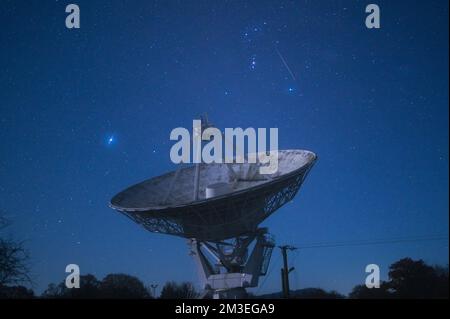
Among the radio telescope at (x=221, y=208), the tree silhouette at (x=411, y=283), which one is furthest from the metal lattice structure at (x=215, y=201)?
the tree silhouette at (x=411, y=283)

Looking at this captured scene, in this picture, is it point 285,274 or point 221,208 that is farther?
point 285,274

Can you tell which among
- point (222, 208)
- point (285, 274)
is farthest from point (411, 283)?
point (222, 208)

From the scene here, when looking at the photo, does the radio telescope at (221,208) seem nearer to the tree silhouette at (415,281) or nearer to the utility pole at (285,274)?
the utility pole at (285,274)

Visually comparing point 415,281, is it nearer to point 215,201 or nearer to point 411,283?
point 411,283

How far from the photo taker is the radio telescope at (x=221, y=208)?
2586 centimetres

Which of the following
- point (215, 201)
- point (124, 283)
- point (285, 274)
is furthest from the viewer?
point (124, 283)

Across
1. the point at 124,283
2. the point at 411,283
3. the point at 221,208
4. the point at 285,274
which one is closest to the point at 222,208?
the point at 221,208

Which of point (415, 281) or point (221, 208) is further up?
point (221, 208)

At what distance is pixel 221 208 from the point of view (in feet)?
85.3

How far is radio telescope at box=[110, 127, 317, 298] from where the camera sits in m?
25.9

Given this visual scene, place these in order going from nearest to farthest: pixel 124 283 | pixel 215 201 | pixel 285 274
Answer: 1. pixel 215 201
2. pixel 285 274
3. pixel 124 283

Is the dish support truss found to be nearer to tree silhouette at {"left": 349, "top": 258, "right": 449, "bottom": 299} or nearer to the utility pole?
the utility pole

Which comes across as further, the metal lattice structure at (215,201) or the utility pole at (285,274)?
the utility pole at (285,274)
